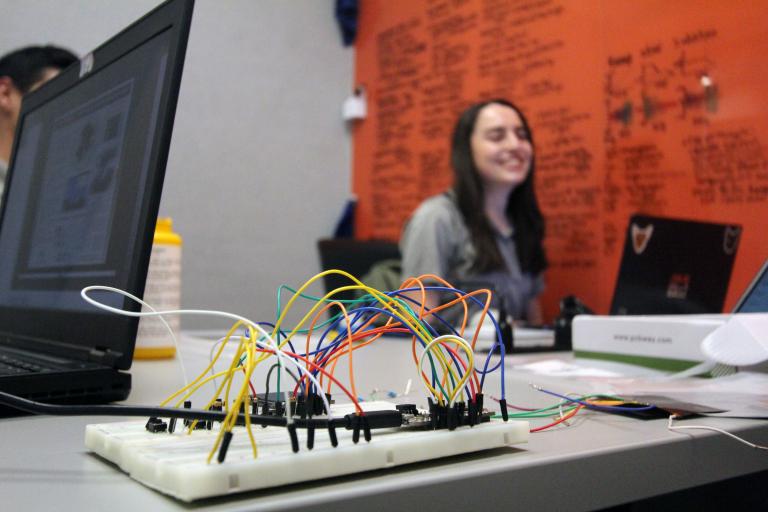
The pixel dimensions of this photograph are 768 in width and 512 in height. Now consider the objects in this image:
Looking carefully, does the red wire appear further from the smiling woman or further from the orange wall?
the smiling woman

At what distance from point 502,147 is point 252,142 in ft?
4.28

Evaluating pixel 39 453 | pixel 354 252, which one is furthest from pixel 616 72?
pixel 39 453

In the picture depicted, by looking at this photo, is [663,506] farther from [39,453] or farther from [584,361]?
[39,453]

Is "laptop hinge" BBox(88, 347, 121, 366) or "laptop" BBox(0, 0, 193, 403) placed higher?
"laptop" BBox(0, 0, 193, 403)

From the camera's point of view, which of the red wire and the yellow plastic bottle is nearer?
the red wire

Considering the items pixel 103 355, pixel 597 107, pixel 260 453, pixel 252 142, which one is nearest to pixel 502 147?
pixel 597 107

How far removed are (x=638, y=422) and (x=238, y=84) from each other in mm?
2778

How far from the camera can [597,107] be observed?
2258mm

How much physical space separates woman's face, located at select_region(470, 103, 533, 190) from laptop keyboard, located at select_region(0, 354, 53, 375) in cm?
182

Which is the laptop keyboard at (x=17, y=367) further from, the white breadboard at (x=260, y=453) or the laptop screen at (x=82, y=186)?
the white breadboard at (x=260, y=453)

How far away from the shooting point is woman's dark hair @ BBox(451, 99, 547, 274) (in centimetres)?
229

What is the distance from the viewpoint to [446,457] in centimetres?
42

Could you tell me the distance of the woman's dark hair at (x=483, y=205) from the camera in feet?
7.51

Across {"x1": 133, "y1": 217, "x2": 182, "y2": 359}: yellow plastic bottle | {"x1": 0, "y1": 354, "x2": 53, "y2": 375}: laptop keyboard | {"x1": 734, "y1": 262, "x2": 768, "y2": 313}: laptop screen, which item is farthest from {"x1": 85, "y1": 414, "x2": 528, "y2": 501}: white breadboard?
{"x1": 734, "y1": 262, "x2": 768, "y2": 313}: laptop screen
